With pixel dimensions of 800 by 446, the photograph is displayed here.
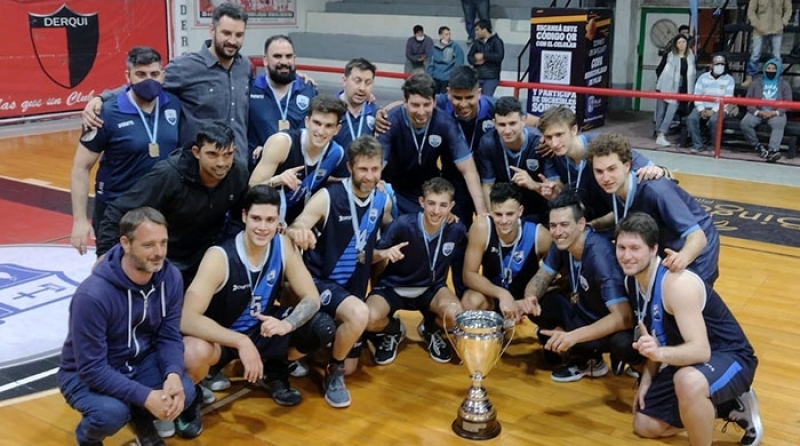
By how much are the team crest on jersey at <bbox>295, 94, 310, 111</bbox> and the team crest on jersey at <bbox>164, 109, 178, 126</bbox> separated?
3.28 feet

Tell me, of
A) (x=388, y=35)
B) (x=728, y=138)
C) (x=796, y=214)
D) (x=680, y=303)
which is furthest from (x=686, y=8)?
(x=680, y=303)

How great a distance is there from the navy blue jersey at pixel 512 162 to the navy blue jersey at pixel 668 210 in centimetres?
90

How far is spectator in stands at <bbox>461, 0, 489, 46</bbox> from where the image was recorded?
15.5 m

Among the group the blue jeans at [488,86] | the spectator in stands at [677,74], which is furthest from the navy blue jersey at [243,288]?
the spectator in stands at [677,74]

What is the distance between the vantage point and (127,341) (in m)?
4.07

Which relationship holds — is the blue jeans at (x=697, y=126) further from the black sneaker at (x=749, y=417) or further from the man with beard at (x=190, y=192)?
the man with beard at (x=190, y=192)

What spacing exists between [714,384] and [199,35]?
14.1 m

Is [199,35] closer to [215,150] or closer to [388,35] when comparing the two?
[388,35]

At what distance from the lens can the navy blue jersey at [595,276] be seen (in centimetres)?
484

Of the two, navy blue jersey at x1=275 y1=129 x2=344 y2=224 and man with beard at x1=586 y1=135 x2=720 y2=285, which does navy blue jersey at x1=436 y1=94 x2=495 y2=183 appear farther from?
man with beard at x1=586 y1=135 x2=720 y2=285

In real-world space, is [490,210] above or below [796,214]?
above

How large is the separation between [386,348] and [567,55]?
9.02 metres

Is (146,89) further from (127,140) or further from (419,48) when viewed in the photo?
(419,48)

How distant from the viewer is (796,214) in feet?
29.0
